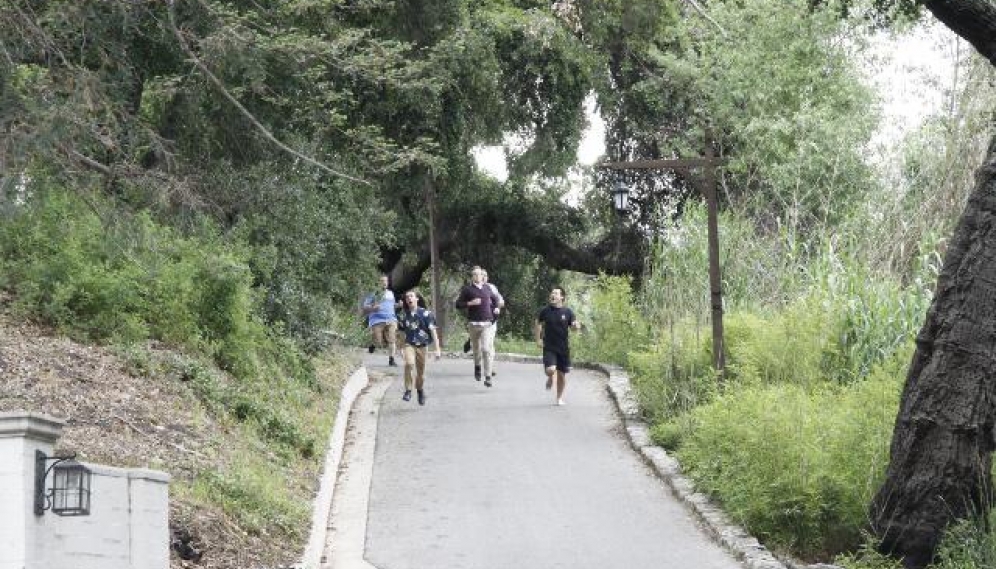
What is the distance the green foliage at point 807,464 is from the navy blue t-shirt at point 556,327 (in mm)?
6134

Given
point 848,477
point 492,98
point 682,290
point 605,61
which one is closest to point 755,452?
point 848,477

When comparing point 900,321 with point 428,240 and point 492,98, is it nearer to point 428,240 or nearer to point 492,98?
point 492,98

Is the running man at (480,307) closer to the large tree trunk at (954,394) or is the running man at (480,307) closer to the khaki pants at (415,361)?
the khaki pants at (415,361)

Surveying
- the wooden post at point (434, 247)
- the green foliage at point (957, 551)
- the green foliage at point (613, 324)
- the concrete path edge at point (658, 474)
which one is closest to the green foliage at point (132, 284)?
the concrete path edge at point (658, 474)

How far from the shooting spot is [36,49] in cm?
1366

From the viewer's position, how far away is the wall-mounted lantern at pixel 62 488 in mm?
8766

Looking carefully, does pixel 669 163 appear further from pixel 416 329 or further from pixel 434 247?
pixel 434 247

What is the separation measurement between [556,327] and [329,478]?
19.6 ft

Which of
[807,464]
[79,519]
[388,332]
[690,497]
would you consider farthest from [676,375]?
[79,519]

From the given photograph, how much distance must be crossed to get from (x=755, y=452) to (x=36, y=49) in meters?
7.65

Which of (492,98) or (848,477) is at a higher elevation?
(492,98)

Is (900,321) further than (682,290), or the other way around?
(682,290)

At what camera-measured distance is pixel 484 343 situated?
24.0m

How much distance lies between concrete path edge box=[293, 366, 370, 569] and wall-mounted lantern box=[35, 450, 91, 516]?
358cm
